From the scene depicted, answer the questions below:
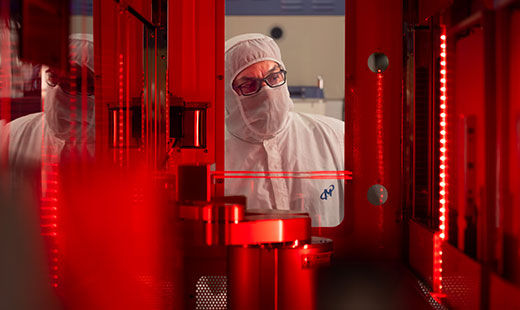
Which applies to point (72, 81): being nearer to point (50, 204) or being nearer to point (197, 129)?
point (50, 204)

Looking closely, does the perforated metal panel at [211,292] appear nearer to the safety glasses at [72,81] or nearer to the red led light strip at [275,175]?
the red led light strip at [275,175]

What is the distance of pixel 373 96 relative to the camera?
6.12 feet

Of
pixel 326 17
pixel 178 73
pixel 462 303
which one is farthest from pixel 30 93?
pixel 326 17

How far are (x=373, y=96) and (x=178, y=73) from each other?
0.83 meters

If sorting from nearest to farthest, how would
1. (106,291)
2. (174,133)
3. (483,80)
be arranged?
(106,291) < (483,80) < (174,133)

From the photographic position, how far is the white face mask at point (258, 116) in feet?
6.25

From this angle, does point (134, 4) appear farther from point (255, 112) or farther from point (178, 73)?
point (255, 112)

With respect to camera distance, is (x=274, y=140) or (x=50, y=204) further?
(x=274, y=140)

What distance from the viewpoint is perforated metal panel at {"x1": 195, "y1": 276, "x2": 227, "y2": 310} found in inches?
68.7

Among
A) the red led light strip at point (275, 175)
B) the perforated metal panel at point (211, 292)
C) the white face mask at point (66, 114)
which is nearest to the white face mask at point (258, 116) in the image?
the red led light strip at point (275, 175)

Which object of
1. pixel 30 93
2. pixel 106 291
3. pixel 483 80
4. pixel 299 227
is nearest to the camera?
pixel 30 93

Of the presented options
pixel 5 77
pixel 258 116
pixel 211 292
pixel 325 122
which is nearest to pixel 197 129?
pixel 258 116

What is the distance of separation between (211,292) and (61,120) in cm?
125

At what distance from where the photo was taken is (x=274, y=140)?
192 centimetres
